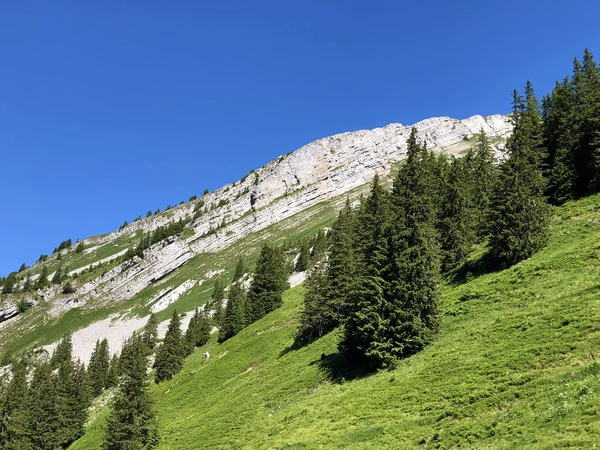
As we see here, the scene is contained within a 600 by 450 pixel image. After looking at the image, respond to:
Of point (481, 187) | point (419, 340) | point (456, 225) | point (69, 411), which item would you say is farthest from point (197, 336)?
point (419, 340)

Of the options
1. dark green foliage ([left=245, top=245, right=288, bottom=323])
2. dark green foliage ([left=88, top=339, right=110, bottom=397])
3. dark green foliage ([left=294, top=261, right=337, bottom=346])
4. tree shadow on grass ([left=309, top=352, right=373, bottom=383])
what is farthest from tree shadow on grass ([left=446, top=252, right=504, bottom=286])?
dark green foliage ([left=88, top=339, right=110, bottom=397])

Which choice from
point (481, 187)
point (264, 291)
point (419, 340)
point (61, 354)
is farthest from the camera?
point (61, 354)

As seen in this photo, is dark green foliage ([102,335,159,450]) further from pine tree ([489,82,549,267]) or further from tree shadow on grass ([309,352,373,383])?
pine tree ([489,82,549,267])

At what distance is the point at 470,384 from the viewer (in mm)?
22516

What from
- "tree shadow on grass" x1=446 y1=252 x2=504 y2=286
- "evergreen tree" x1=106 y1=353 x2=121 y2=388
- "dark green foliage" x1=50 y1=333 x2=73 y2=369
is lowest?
"evergreen tree" x1=106 y1=353 x2=121 y2=388

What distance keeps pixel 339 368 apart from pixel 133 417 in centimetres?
2502

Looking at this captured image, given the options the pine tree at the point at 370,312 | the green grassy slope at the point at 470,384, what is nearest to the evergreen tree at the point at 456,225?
the green grassy slope at the point at 470,384

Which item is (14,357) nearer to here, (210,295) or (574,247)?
(210,295)

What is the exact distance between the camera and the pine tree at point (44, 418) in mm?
65188

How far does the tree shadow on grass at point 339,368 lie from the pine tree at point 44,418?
52975mm

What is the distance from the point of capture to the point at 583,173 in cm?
5534

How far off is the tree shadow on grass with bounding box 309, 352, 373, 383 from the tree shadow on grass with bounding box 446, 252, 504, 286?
16.0 m

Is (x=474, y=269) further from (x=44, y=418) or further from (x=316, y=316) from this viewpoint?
(x=44, y=418)

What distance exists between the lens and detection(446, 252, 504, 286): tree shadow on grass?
43.7m
